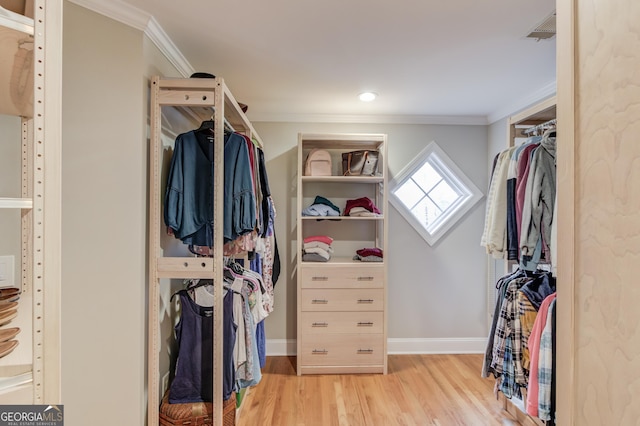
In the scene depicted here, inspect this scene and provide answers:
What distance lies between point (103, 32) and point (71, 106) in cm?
40

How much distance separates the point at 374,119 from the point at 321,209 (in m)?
1.13

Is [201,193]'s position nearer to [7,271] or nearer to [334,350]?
[7,271]

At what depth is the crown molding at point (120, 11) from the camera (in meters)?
1.51

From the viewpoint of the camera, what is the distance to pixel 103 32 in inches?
61.8

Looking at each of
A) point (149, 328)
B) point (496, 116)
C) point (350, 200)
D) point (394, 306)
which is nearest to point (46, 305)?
point (149, 328)

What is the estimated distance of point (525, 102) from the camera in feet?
9.09

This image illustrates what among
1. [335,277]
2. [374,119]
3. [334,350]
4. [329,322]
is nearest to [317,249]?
[335,277]

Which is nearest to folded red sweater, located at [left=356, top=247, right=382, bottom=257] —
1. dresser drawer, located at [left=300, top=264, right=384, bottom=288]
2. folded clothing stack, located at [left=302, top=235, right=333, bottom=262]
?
dresser drawer, located at [left=300, top=264, right=384, bottom=288]

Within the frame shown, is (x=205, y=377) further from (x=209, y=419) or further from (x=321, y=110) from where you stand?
(x=321, y=110)

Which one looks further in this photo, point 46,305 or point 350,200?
point 350,200

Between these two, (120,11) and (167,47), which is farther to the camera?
(167,47)

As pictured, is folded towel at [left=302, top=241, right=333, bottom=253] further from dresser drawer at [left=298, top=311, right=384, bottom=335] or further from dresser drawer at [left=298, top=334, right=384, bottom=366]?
dresser drawer at [left=298, top=334, right=384, bottom=366]

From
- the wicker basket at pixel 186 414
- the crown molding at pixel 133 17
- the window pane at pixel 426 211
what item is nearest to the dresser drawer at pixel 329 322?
the wicker basket at pixel 186 414

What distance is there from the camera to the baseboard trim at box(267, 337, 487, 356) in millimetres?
3311
